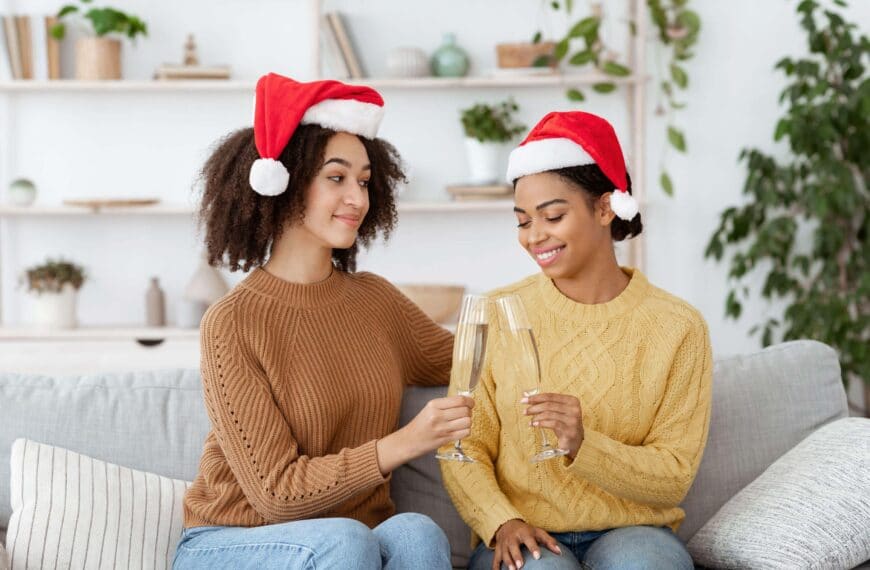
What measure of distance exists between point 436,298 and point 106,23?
1601 mm

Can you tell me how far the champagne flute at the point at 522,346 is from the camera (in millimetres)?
1491

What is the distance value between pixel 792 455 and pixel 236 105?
2913 millimetres

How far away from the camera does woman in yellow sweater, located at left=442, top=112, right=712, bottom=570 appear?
67.6 inches

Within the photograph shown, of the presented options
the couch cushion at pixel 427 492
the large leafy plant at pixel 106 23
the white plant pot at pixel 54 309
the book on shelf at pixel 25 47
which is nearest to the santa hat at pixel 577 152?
the couch cushion at pixel 427 492

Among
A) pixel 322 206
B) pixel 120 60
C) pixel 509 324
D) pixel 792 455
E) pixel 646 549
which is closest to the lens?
pixel 509 324

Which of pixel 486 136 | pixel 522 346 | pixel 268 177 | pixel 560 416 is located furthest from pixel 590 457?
pixel 486 136

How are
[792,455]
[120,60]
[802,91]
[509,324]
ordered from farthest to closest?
[120,60], [802,91], [792,455], [509,324]

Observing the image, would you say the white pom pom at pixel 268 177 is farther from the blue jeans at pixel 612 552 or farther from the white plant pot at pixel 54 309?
the white plant pot at pixel 54 309

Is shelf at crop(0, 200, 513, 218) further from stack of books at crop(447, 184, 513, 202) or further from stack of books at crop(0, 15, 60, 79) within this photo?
stack of books at crop(0, 15, 60, 79)

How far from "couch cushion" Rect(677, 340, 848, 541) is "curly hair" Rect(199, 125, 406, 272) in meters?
0.83

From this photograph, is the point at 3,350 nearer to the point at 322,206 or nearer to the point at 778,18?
the point at 322,206

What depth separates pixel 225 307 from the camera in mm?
1725

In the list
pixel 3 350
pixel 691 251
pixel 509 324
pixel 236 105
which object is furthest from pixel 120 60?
pixel 509 324

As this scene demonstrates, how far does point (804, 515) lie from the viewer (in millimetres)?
1728
